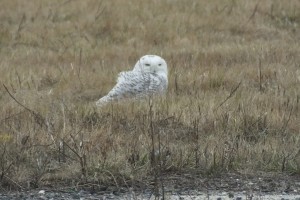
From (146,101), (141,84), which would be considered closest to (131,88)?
(141,84)

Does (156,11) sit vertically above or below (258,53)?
above

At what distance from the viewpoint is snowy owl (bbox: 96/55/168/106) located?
23.4ft

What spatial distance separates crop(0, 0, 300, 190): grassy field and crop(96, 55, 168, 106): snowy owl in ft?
0.68

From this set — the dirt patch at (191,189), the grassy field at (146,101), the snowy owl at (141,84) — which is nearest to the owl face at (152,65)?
the snowy owl at (141,84)

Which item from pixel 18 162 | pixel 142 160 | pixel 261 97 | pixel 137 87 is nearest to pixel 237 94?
pixel 261 97

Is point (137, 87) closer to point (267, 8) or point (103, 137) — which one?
point (103, 137)

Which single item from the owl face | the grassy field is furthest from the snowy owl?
the grassy field

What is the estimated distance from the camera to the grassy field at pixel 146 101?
5.27 meters

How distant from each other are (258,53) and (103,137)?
4275mm

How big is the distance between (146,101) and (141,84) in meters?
0.32

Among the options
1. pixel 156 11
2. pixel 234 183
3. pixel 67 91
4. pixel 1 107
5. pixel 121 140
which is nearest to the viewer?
pixel 234 183

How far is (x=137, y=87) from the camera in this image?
281 inches

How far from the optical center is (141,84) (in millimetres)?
7148

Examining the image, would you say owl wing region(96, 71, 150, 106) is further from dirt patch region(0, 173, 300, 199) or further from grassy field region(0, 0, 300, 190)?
dirt patch region(0, 173, 300, 199)
